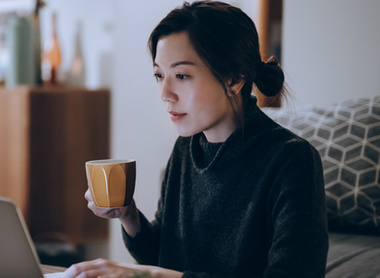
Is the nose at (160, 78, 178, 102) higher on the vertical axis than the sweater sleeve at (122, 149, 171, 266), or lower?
higher

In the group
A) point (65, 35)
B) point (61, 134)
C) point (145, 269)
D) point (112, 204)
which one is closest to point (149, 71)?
point (61, 134)

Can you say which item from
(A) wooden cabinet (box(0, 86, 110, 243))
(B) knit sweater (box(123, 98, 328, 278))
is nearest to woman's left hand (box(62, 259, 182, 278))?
(B) knit sweater (box(123, 98, 328, 278))

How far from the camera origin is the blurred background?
174 cm

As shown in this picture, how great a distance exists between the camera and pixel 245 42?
924mm

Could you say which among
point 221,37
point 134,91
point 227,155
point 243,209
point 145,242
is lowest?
point 145,242

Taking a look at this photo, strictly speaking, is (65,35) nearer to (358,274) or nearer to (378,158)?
(378,158)

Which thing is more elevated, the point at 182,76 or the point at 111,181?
the point at 182,76

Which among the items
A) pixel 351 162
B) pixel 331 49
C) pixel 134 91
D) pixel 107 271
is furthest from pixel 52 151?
pixel 107 271

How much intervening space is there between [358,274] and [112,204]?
0.58m

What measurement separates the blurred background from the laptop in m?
1.17

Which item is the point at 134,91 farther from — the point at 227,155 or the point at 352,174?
the point at 227,155

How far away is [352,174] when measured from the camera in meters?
1.28

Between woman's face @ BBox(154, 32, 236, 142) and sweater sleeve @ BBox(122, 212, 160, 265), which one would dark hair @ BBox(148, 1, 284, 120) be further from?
sweater sleeve @ BBox(122, 212, 160, 265)

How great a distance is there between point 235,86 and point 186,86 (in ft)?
0.38
